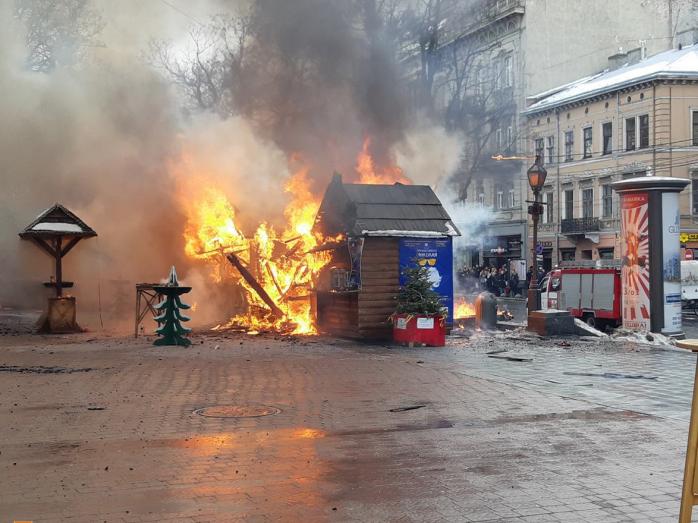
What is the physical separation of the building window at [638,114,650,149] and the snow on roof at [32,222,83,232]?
29714 millimetres

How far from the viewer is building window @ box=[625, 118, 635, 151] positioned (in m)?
38.1

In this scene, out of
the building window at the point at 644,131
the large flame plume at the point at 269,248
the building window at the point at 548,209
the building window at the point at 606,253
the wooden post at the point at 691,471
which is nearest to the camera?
the wooden post at the point at 691,471

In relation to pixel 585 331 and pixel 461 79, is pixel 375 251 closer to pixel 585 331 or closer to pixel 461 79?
pixel 585 331

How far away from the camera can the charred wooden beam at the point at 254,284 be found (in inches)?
709

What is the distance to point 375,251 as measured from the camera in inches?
637

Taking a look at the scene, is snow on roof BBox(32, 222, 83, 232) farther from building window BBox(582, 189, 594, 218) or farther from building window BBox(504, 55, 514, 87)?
building window BBox(504, 55, 514, 87)

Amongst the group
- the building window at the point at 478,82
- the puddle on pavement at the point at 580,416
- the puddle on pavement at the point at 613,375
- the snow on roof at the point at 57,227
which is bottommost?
the puddle on pavement at the point at 613,375

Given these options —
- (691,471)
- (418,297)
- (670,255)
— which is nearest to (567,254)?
(670,255)

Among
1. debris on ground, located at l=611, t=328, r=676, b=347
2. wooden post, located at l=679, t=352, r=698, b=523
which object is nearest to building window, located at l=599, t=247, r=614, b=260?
debris on ground, located at l=611, t=328, r=676, b=347

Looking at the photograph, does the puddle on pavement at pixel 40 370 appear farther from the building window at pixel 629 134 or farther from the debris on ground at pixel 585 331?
the building window at pixel 629 134

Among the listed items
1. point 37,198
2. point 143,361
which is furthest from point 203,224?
point 143,361

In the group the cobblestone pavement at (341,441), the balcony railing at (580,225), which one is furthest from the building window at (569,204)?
the cobblestone pavement at (341,441)

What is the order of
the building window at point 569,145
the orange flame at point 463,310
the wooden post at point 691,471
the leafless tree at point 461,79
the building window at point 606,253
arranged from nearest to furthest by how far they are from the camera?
the wooden post at point 691,471
the orange flame at point 463,310
the leafless tree at point 461,79
the building window at point 606,253
the building window at point 569,145

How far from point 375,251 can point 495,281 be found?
24996 mm
